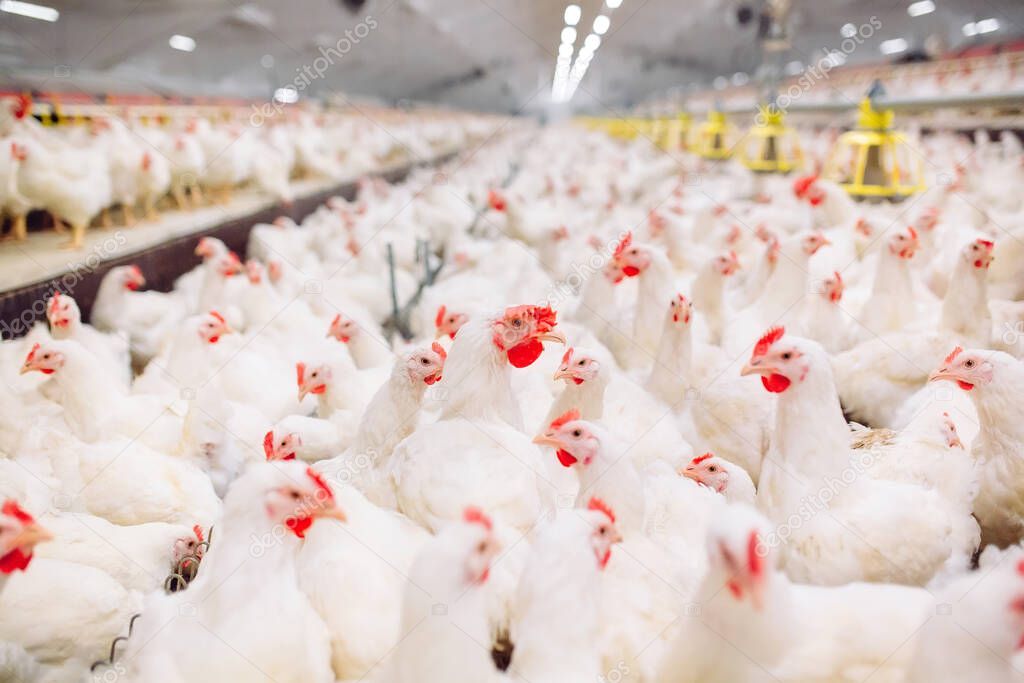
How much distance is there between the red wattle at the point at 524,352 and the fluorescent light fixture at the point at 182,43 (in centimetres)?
1580

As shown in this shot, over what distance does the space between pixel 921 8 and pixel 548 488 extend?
71.3 feet

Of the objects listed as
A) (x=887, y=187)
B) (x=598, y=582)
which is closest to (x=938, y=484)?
(x=598, y=582)

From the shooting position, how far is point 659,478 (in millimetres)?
2158

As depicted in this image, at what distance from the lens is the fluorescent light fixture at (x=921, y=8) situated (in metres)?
17.6

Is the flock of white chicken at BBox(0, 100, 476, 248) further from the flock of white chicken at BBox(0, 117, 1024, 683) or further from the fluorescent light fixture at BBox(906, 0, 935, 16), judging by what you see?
the fluorescent light fixture at BBox(906, 0, 935, 16)

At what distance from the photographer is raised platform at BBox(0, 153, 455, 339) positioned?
12.0 feet

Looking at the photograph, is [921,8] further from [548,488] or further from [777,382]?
[548,488]

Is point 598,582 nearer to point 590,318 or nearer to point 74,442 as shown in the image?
point 74,442

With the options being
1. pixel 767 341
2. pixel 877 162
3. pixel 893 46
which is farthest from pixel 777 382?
pixel 893 46

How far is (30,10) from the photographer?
10469 millimetres

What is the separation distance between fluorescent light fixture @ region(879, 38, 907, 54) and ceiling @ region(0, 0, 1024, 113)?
0.61 metres

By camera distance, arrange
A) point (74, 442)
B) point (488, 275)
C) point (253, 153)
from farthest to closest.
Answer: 1. point (253, 153)
2. point (488, 275)
3. point (74, 442)

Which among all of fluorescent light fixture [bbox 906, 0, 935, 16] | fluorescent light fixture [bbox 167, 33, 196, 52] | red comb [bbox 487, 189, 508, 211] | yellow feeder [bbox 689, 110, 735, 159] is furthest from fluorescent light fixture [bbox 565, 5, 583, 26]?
fluorescent light fixture [bbox 906, 0, 935, 16]

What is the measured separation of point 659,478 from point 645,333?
140 cm
